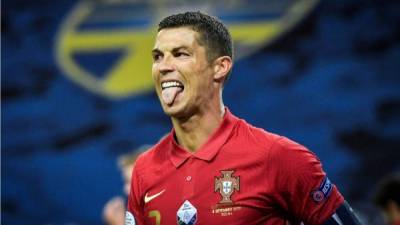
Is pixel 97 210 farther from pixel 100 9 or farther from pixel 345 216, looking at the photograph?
pixel 345 216

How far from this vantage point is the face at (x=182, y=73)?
266 centimetres

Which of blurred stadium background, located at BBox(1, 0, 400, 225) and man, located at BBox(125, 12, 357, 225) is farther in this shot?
blurred stadium background, located at BBox(1, 0, 400, 225)

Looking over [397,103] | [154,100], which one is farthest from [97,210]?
[397,103]

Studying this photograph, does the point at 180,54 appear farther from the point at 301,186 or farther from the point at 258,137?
the point at 301,186

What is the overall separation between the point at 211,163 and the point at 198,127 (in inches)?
5.4

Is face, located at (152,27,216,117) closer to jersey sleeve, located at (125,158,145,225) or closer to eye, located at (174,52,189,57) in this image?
eye, located at (174,52,189,57)

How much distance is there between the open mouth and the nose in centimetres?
3

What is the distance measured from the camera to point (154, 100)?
6.91 meters

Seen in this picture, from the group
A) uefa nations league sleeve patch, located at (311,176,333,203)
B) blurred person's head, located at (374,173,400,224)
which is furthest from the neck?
blurred person's head, located at (374,173,400,224)

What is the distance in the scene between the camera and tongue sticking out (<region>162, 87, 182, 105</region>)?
2658 mm

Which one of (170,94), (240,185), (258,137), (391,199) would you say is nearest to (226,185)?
(240,185)

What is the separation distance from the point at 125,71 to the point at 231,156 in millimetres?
4395

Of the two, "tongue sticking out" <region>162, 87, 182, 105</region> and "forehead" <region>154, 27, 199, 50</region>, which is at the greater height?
"forehead" <region>154, 27, 199, 50</region>

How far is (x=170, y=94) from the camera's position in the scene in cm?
266
